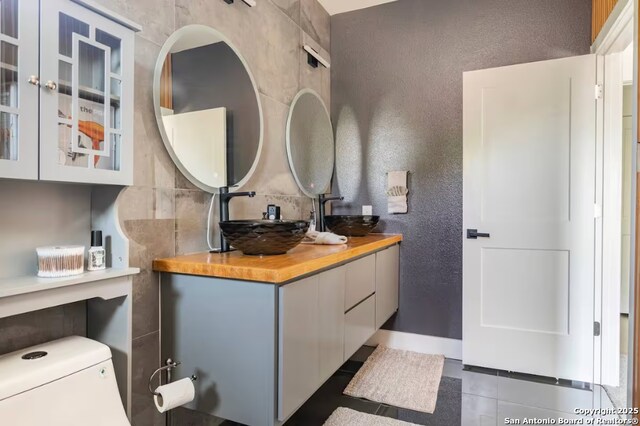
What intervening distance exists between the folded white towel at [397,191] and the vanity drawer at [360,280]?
0.71 metres

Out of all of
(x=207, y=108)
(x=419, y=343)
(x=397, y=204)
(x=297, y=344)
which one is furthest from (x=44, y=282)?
(x=419, y=343)

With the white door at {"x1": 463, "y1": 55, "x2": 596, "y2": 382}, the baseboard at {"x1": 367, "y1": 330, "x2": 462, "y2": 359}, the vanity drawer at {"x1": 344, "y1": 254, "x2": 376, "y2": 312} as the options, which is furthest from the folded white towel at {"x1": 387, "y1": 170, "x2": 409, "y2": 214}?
the baseboard at {"x1": 367, "y1": 330, "x2": 462, "y2": 359}

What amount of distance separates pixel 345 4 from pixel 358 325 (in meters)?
2.55

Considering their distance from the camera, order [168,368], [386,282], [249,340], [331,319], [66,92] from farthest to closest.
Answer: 1. [386,282]
2. [331,319]
3. [168,368]
4. [249,340]
5. [66,92]

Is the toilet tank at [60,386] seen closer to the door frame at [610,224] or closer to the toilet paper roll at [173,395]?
the toilet paper roll at [173,395]

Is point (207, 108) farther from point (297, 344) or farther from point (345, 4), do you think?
point (345, 4)

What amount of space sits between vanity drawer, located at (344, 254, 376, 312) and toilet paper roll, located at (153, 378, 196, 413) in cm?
87

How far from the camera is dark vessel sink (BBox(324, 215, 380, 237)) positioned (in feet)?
8.75

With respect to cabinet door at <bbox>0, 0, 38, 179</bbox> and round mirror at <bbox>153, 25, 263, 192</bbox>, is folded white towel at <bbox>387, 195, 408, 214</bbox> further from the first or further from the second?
cabinet door at <bbox>0, 0, 38, 179</bbox>

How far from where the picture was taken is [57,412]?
99cm

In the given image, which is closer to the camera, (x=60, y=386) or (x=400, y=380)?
(x=60, y=386)

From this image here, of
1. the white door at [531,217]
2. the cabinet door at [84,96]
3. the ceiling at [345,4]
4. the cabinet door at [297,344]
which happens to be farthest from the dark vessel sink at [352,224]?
the ceiling at [345,4]

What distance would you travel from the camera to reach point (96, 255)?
1.23 m

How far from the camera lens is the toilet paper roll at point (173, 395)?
1.27m
